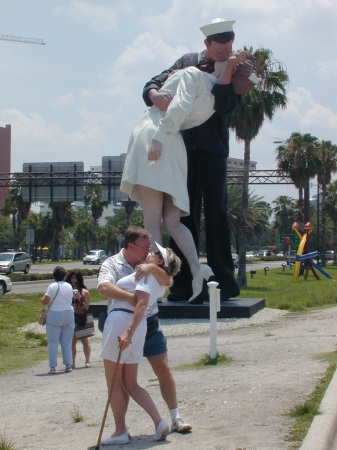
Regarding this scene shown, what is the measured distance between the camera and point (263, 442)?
18.9 ft

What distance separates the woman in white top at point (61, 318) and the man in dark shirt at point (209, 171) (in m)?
4.86

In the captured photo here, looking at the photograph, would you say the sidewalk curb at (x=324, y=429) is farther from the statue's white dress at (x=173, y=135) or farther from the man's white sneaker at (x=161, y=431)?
the statue's white dress at (x=173, y=135)

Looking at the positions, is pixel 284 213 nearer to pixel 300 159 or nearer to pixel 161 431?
pixel 300 159

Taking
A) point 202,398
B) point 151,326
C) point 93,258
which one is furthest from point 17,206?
point 151,326

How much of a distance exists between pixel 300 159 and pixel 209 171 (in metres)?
38.6

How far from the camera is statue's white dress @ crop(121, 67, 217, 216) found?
45.3ft

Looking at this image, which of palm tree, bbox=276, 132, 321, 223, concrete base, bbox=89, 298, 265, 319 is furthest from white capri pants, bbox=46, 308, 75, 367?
palm tree, bbox=276, 132, 321, 223

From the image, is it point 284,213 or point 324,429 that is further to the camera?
point 284,213

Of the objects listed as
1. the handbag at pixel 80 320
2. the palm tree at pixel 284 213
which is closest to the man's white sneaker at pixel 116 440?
the handbag at pixel 80 320

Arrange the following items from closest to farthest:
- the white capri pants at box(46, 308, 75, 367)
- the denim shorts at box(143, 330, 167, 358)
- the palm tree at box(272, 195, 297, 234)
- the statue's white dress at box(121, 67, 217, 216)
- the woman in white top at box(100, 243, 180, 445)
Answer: the woman in white top at box(100, 243, 180, 445)
the denim shorts at box(143, 330, 167, 358)
the white capri pants at box(46, 308, 75, 367)
the statue's white dress at box(121, 67, 217, 216)
the palm tree at box(272, 195, 297, 234)

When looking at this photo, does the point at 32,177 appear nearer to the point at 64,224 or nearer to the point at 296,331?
the point at 64,224

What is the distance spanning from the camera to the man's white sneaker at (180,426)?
20.3 feet

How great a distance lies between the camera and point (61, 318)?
10969mm

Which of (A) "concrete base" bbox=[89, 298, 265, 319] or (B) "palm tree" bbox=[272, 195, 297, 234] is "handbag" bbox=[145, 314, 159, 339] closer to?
(A) "concrete base" bbox=[89, 298, 265, 319]
